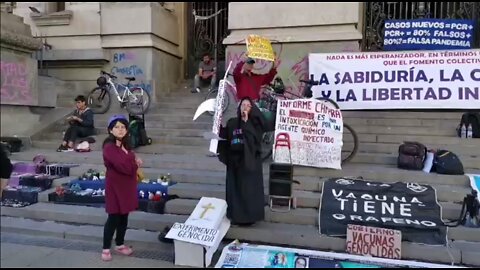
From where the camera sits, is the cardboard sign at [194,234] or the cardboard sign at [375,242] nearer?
the cardboard sign at [194,234]

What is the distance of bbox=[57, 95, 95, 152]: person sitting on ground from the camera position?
322 inches

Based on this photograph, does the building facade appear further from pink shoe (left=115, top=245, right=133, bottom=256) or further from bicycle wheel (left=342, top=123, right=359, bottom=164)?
pink shoe (left=115, top=245, right=133, bottom=256)

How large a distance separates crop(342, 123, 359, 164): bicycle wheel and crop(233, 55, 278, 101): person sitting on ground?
4.66ft

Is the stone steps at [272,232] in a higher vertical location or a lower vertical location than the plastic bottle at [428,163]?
lower

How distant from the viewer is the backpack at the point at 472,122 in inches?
281

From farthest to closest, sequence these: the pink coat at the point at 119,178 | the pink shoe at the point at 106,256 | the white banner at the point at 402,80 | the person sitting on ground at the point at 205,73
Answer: the person sitting on ground at the point at 205,73
the white banner at the point at 402,80
the pink shoe at the point at 106,256
the pink coat at the point at 119,178

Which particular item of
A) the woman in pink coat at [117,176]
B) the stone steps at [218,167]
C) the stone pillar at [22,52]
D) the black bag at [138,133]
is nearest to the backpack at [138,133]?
the black bag at [138,133]

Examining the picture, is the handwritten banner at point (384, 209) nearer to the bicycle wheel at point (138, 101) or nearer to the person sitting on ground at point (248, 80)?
the person sitting on ground at point (248, 80)

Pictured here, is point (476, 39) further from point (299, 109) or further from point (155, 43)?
point (155, 43)

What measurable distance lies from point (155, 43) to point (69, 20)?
222 centimetres

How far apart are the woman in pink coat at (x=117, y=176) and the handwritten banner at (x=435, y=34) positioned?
6843 millimetres

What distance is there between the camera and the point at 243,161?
16.1 feet

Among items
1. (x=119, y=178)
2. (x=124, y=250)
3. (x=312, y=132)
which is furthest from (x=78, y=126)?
(x=312, y=132)

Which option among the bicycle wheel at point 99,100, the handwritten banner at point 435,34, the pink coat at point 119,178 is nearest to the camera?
the pink coat at point 119,178
